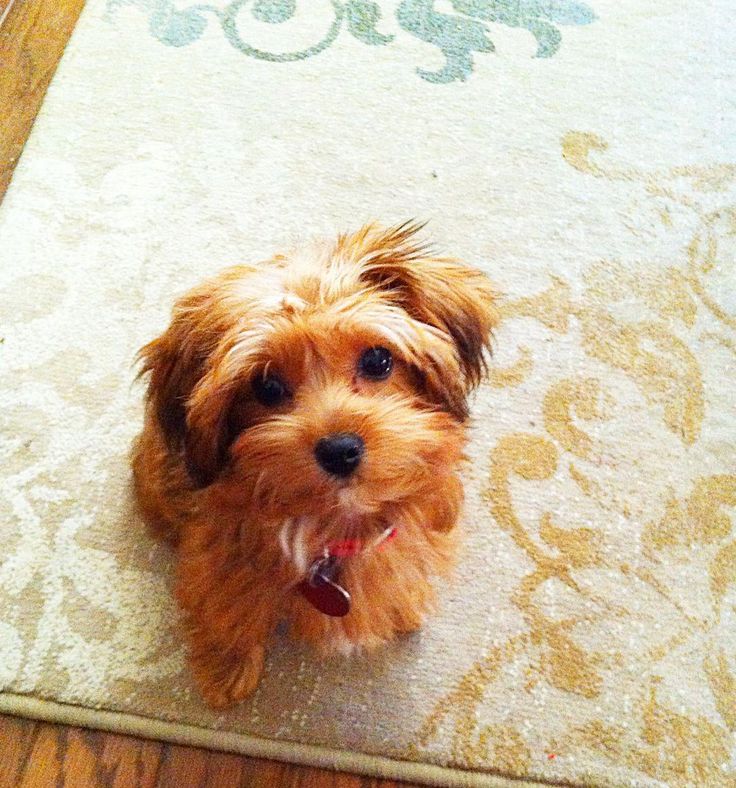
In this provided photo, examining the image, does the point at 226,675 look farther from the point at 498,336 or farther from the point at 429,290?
the point at 498,336

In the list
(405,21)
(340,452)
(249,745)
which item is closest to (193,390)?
(340,452)

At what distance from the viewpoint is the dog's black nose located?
85 cm

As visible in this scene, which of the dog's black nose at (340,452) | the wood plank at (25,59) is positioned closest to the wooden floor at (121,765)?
the dog's black nose at (340,452)

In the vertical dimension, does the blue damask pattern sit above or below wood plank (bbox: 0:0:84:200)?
above

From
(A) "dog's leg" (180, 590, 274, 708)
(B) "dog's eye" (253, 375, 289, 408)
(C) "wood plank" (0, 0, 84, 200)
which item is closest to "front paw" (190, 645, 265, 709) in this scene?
(A) "dog's leg" (180, 590, 274, 708)

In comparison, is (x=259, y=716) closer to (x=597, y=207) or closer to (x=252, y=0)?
(x=597, y=207)

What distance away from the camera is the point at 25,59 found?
1.97 m

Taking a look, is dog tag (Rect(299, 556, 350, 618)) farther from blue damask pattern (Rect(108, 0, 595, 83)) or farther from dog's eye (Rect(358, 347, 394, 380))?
blue damask pattern (Rect(108, 0, 595, 83))

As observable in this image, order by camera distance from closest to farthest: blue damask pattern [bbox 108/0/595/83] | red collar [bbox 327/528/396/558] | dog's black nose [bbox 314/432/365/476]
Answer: dog's black nose [bbox 314/432/365/476]
red collar [bbox 327/528/396/558]
blue damask pattern [bbox 108/0/595/83]

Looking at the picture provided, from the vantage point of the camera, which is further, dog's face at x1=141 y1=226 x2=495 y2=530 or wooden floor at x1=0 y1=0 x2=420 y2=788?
wooden floor at x1=0 y1=0 x2=420 y2=788

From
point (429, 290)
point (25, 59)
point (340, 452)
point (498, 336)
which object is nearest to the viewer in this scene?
point (340, 452)

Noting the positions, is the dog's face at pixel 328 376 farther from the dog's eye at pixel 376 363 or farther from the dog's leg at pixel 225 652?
the dog's leg at pixel 225 652

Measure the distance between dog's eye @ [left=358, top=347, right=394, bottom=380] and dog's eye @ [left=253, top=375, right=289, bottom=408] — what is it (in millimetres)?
101

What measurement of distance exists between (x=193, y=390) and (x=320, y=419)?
7.0 inches
